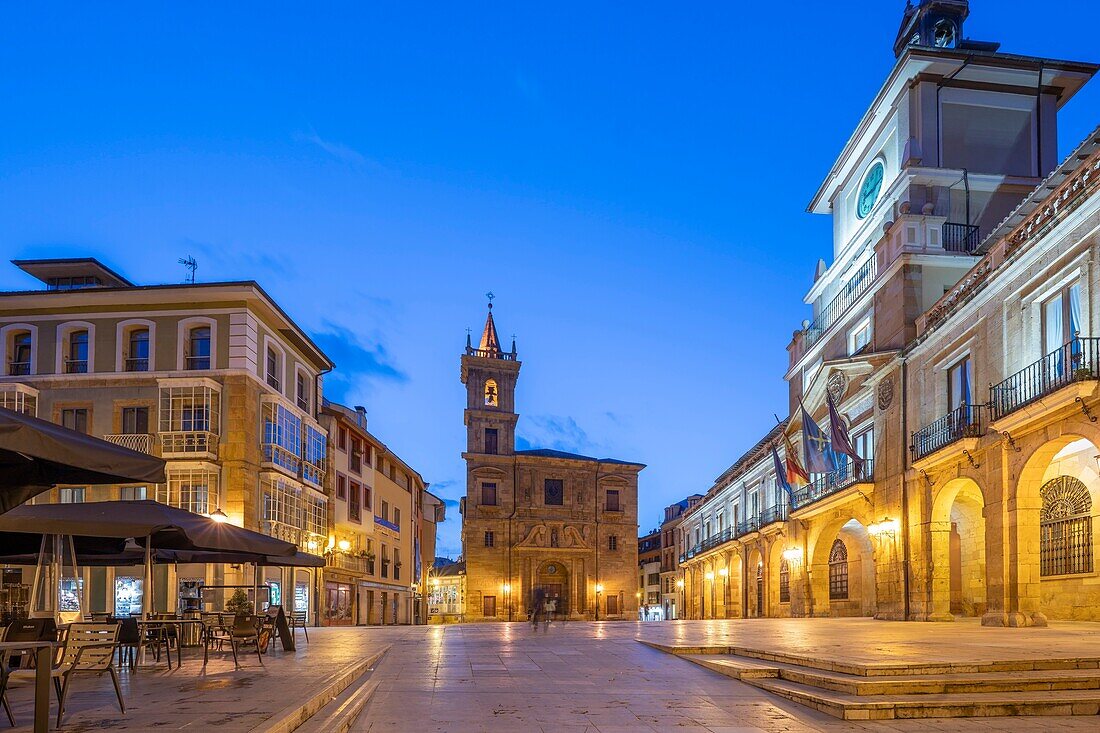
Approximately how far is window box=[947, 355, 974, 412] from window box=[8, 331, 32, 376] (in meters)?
28.1

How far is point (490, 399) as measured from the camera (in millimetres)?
73562

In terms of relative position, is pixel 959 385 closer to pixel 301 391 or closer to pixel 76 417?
pixel 301 391

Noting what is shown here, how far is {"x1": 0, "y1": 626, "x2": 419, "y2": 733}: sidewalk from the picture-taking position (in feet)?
24.5

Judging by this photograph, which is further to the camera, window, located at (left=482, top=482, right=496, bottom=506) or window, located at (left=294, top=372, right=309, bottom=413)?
window, located at (left=482, top=482, right=496, bottom=506)

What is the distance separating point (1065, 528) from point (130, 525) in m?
17.9

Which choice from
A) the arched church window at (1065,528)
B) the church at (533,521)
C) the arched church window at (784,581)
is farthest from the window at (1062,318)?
the church at (533,521)

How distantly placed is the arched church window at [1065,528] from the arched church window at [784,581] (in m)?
15.8

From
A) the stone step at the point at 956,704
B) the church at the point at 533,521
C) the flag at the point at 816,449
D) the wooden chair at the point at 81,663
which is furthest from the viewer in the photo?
the church at the point at 533,521

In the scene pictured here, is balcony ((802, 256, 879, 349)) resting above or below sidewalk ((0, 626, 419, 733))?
above

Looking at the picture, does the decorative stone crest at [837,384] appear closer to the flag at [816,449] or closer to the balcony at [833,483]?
the flag at [816,449]

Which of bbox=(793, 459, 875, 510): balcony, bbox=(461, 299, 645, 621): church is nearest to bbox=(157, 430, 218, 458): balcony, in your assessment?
bbox=(793, 459, 875, 510): balcony

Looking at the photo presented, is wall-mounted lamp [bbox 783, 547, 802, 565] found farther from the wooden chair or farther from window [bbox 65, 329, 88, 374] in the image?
the wooden chair

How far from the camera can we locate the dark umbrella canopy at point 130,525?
10680 millimetres

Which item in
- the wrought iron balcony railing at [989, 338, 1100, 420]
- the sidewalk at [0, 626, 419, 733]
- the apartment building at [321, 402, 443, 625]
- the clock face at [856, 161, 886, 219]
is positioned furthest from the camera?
the apartment building at [321, 402, 443, 625]
